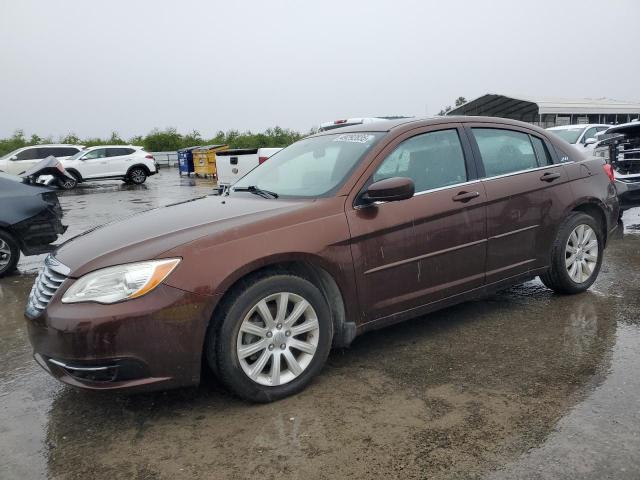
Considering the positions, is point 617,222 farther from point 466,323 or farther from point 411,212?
point 411,212

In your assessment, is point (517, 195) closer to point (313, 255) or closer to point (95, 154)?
point (313, 255)

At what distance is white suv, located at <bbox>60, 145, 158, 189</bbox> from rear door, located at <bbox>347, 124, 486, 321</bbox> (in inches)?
791

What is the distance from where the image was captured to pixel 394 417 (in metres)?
2.98

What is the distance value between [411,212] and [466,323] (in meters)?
1.19

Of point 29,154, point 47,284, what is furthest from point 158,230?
point 29,154

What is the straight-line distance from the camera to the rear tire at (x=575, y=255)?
4648mm

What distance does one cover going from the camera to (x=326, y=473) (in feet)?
8.28

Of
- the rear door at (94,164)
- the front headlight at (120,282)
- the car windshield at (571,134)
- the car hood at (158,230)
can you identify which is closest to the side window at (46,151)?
the rear door at (94,164)

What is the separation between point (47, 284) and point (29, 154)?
21441mm

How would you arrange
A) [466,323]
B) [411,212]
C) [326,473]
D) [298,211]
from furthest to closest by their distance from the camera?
[466,323] → [411,212] → [298,211] → [326,473]

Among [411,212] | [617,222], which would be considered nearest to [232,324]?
[411,212]

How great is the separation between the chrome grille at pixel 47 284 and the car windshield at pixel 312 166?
1461 mm

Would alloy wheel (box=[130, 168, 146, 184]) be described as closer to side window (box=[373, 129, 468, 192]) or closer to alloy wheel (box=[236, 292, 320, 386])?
side window (box=[373, 129, 468, 192])

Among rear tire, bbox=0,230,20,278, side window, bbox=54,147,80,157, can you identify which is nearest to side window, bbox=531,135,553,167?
rear tire, bbox=0,230,20,278
